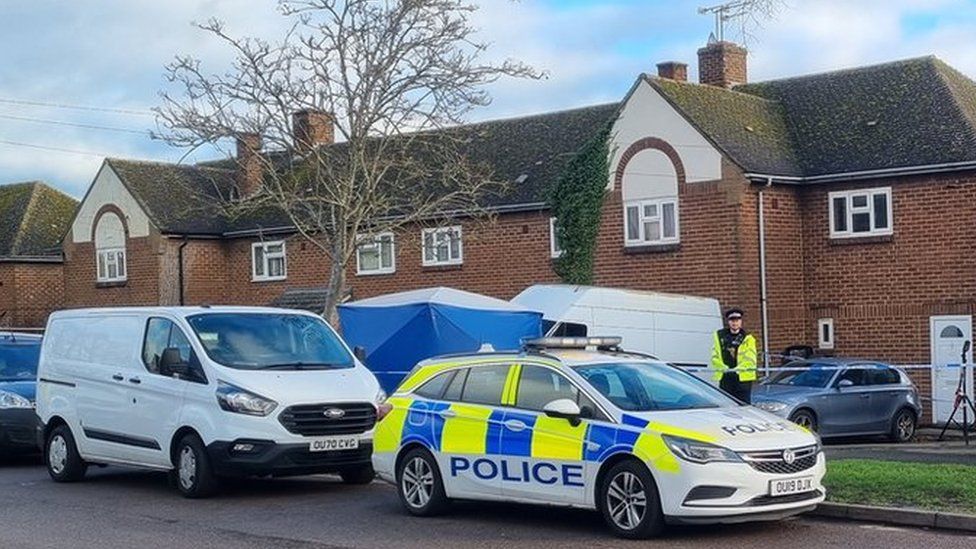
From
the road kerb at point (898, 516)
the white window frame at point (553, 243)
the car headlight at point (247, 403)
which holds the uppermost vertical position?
the white window frame at point (553, 243)

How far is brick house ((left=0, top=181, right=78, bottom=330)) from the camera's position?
42.2 meters

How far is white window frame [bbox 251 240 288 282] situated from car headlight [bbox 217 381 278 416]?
2182 centimetres

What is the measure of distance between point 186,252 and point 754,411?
28.1 metres

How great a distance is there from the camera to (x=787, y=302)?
90.9 feet

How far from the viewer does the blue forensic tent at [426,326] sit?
2150 cm

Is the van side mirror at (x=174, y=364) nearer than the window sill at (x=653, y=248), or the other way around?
the van side mirror at (x=174, y=364)

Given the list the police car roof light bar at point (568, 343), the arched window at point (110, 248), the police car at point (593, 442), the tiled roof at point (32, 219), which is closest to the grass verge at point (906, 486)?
the police car at point (593, 442)

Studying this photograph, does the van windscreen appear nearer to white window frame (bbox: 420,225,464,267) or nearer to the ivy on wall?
the ivy on wall

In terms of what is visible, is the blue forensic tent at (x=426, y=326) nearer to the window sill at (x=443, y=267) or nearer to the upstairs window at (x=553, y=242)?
the upstairs window at (x=553, y=242)

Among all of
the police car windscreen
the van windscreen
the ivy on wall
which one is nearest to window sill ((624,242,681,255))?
the ivy on wall

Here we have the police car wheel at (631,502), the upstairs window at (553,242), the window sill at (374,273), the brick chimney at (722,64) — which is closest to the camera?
the police car wheel at (631,502)

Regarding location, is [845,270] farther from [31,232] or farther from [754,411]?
[31,232]

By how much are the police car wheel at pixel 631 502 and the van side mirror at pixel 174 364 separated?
17.9 feet

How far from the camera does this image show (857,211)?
2733cm
